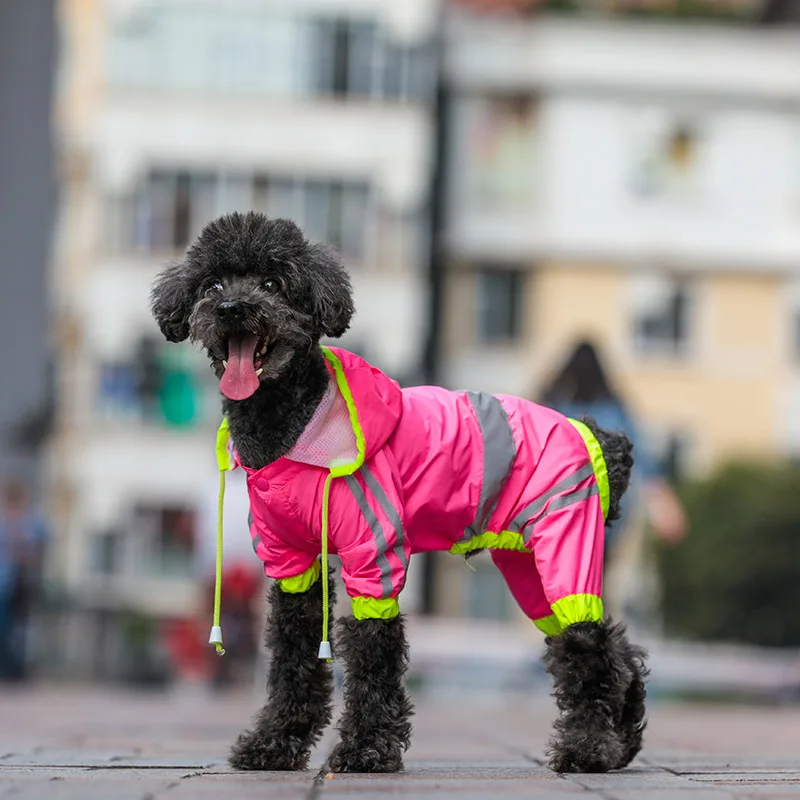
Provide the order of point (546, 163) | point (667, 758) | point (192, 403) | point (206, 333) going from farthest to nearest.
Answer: point (546, 163) < point (192, 403) < point (667, 758) < point (206, 333)

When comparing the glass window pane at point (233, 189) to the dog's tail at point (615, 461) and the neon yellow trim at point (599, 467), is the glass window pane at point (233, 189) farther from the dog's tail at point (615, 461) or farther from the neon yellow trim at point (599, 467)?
the neon yellow trim at point (599, 467)

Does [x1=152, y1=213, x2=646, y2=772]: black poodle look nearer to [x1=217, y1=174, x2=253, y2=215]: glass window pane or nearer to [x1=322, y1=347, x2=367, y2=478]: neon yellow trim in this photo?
[x1=322, y1=347, x2=367, y2=478]: neon yellow trim

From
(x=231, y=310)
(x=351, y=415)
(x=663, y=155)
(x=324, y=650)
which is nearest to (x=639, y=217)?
(x=663, y=155)

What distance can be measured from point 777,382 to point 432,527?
97.5 feet

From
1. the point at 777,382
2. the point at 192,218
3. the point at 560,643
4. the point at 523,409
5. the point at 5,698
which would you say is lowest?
the point at 5,698

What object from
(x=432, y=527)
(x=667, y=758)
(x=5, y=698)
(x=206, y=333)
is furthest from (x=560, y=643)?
(x=5, y=698)

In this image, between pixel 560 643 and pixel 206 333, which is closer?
pixel 206 333

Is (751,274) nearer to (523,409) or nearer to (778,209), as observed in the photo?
(778,209)

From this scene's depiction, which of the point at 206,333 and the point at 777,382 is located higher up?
the point at 777,382

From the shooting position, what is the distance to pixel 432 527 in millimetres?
6355

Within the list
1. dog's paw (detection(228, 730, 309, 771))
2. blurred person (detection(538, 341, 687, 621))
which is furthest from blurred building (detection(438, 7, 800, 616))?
dog's paw (detection(228, 730, 309, 771))

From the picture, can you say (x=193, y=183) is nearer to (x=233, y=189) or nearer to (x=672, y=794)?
(x=233, y=189)

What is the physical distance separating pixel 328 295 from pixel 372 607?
3.31 feet

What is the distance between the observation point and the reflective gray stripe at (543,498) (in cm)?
638
